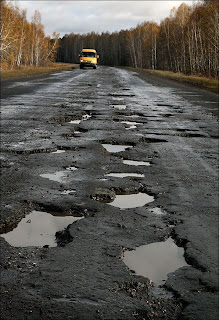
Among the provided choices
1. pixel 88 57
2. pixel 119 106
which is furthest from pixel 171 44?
pixel 119 106

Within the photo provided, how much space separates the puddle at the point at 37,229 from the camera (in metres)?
3.07

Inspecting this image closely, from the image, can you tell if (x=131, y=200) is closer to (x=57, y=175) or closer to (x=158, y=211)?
(x=158, y=211)

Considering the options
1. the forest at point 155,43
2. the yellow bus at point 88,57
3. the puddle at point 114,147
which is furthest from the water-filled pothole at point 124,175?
the yellow bus at point 88,57

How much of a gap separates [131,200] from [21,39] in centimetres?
4734

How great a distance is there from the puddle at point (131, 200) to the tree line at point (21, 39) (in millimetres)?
36217

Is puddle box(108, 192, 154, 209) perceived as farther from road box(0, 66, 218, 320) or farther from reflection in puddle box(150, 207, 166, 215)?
reflection in puddle box(150, 207, 166, 215)

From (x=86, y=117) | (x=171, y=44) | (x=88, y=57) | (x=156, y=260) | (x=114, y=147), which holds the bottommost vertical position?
(x=156, y=260)

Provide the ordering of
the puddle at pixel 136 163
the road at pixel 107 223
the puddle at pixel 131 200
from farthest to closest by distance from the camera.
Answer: the puddle at pixel 136 163
the puddle at pixel 131 200
the road at pixel 107 223

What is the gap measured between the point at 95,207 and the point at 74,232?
612 millimetres

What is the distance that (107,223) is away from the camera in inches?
135

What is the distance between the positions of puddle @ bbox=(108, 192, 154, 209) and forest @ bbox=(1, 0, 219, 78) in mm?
34640

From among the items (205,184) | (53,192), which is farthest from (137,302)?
(205,184)

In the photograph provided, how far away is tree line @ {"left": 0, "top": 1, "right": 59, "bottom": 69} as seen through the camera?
141 ft

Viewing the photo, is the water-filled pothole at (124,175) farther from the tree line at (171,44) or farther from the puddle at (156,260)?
the tree line at (171,44)
